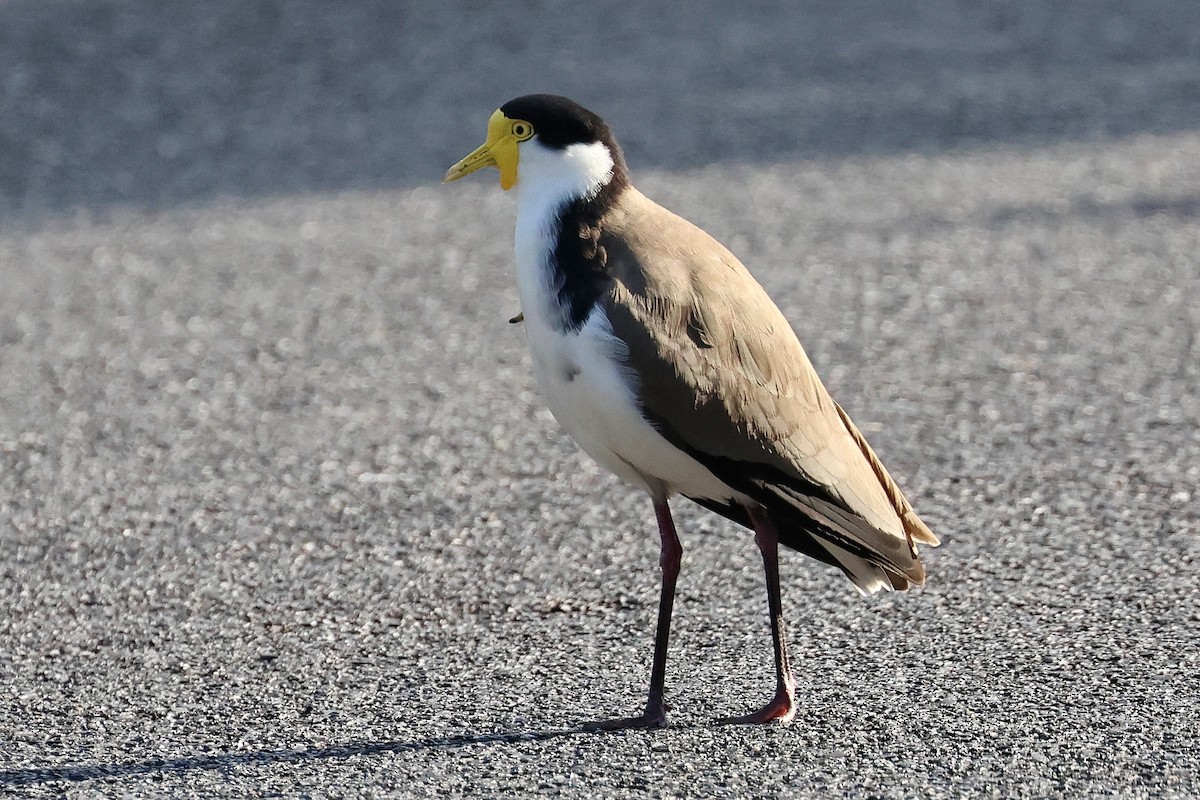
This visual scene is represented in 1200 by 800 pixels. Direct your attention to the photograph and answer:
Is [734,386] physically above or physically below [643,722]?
above

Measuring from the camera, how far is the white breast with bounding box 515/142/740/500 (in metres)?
3.33

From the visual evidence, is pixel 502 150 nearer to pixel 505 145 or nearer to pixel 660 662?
pixel 505 145

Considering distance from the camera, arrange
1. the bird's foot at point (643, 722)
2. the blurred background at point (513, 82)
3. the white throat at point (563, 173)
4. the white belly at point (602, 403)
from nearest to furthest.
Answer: the white belly at point (602, 403), the white throat at point (563, 173), the bird's foot at point (643, 722), the blurred background at point (513, 82)

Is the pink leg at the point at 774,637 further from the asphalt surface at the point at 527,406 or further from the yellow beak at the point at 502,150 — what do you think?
the yellow beak at the point at 502,150

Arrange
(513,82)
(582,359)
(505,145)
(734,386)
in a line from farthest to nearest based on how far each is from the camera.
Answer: (513,82) < (505,145) < (734,386) < (582,359)

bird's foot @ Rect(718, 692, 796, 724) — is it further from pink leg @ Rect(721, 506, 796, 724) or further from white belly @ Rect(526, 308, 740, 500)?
white belly @ Rect(526, 308, 740, 500)

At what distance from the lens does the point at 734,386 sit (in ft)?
11.3

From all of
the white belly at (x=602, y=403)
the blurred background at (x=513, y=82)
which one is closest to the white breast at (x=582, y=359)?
the white belly at (x=602, y=403)

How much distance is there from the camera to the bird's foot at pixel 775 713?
3.58m

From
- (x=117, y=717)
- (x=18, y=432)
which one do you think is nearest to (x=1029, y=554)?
(x=117, y=717)

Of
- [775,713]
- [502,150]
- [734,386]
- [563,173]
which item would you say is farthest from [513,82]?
[775,713]

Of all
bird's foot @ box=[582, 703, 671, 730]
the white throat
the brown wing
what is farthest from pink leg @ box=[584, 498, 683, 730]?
the white throat

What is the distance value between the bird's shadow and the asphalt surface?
0.01 m

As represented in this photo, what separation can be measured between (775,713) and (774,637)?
17 centimetres
